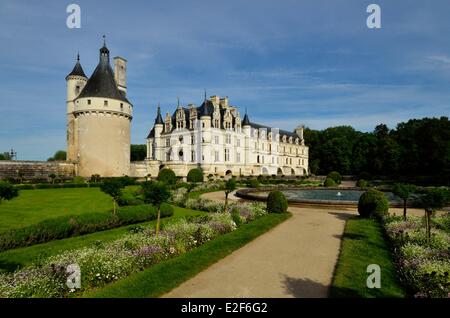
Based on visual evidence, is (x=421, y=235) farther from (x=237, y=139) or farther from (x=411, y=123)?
(x=411, y=123)

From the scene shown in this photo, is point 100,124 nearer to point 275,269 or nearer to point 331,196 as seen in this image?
point 331,196

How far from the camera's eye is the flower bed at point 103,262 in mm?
5586

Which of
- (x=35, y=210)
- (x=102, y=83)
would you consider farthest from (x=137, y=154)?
(x=35, y=210)

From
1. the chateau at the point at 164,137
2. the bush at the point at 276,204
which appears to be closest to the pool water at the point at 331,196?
the bush at the point at 276,204

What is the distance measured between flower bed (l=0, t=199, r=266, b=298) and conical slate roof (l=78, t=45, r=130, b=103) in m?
31.6

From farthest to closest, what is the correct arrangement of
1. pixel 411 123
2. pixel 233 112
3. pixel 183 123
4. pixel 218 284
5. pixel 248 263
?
pixel 411 123 → pixel 233 112 → pixel 183 123 → pixel 248 263 → pixel 218 284

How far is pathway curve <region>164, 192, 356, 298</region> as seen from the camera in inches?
231

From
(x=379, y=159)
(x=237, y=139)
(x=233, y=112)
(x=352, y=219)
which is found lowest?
(x=352, y=219)

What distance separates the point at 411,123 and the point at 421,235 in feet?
205

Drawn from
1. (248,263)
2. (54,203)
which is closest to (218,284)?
(248,263)

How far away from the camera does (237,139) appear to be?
54906 millimetres

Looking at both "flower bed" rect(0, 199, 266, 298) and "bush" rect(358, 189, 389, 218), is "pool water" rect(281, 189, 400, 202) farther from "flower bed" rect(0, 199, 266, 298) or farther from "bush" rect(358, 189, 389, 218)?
"flower bed" rect(0, 199, 266, 298)

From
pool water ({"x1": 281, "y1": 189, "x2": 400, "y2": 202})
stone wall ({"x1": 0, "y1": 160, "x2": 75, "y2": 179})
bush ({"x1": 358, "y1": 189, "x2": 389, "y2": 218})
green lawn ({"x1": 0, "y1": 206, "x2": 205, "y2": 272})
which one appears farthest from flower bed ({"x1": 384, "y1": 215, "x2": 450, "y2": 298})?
stone wall ({"x1": 0, "y1": 160, "x2": 75, "y2": 179})

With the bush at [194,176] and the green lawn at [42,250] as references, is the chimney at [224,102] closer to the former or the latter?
the bush at [194,176]
